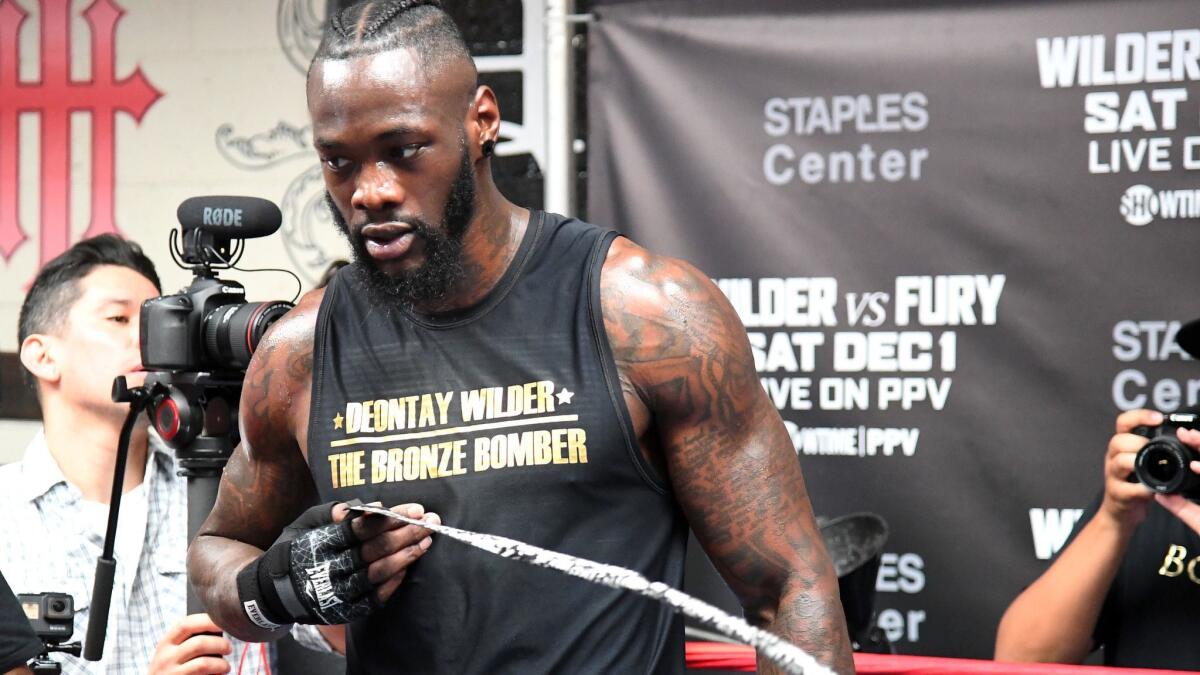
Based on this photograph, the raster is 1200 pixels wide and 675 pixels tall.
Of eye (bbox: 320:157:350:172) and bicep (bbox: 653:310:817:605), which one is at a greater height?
eye (bbox: 320:157:350:172)

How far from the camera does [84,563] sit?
8.40 feet

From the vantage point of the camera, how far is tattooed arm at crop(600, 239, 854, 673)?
1.66 meters

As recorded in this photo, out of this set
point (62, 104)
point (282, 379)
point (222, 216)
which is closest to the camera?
point (282, 379)

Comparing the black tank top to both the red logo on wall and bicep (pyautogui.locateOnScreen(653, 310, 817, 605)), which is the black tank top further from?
the red logo on wall

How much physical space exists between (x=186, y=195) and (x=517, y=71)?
101cm

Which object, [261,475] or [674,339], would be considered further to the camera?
[261,475]

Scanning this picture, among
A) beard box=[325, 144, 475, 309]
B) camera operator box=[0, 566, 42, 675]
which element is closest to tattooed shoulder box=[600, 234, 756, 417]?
beard box=[325, 144, 475, 309]

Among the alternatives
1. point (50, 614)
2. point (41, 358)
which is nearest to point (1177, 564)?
point (50, 614)

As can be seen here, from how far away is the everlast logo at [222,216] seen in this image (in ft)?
7.35

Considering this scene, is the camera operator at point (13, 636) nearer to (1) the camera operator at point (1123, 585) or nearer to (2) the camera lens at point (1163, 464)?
(1) the camera operator at point (1123, 585)

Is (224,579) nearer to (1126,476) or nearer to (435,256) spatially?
(435,256)

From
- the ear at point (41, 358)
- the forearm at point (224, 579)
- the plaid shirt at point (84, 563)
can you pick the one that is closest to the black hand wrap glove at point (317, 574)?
the forearm at point (224, 579)

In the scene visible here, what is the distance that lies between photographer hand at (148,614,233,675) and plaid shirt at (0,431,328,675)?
289 millimetres

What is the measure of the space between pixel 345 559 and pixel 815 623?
56 cm
